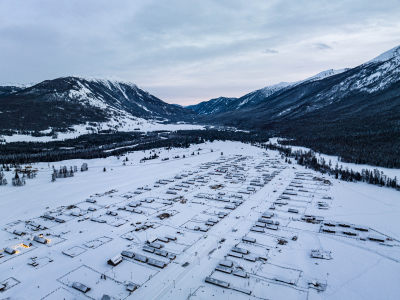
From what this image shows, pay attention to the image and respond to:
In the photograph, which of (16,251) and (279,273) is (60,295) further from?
(279,273)

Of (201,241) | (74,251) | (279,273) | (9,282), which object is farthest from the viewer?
(201,241)

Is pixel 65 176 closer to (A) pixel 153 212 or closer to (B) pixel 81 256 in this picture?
(A) pixel 153 212

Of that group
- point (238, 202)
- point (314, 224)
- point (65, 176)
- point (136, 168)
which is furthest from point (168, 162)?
point (314, 224)

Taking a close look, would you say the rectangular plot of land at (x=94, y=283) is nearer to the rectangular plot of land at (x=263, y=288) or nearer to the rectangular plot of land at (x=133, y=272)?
the rectangular plot of land at (x=133, y=272)

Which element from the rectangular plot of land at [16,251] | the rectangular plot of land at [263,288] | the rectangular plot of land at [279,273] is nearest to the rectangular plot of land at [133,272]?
the rectangular plot of land at [263,288]

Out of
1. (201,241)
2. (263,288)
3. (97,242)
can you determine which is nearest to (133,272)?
(97,242)

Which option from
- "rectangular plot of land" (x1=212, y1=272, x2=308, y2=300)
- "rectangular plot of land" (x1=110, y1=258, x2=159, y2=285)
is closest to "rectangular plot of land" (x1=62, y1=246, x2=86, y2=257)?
"rectangular plot of land" (x1=110, y1=258, x2=159, y2=285)
